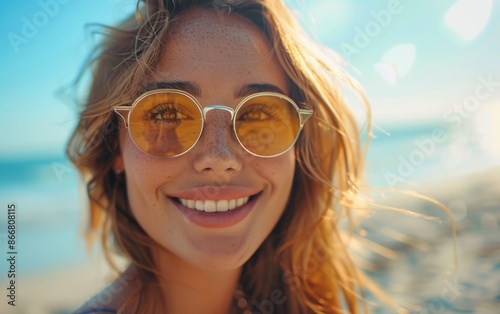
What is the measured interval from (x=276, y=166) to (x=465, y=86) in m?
8.54

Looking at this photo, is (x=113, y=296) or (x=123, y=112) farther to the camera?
(x=113, y=296)

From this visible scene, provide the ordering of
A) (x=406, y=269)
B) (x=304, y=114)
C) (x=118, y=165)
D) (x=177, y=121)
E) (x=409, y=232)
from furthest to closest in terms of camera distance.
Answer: (x=409, y=232) < (x=406, y=269) < (x=118, y=165) < (x=304, y=114) < (x=177, y=121)

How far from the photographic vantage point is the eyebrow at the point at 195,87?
6.95 ft

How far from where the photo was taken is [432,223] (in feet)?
20.0

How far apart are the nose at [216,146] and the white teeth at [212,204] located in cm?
17

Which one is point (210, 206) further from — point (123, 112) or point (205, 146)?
point (123, 112)

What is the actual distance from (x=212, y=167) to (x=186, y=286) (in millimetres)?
732

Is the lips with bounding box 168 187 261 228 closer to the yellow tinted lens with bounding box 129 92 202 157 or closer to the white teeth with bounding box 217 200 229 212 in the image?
the white teeth with bounding box 217 200 229 212

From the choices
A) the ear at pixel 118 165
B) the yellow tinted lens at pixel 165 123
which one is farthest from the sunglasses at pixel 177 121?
the ear at pixel 118 165

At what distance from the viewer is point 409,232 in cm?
616

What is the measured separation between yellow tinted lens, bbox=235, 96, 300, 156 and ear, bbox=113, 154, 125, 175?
67 cm

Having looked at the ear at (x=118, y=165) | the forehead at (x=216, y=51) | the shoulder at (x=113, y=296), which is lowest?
the shoulder at (x=113, y=296)

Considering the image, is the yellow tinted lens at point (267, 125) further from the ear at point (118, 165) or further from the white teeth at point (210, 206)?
the ear at point (118, 165)

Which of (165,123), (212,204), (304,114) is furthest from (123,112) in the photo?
(304,114)
